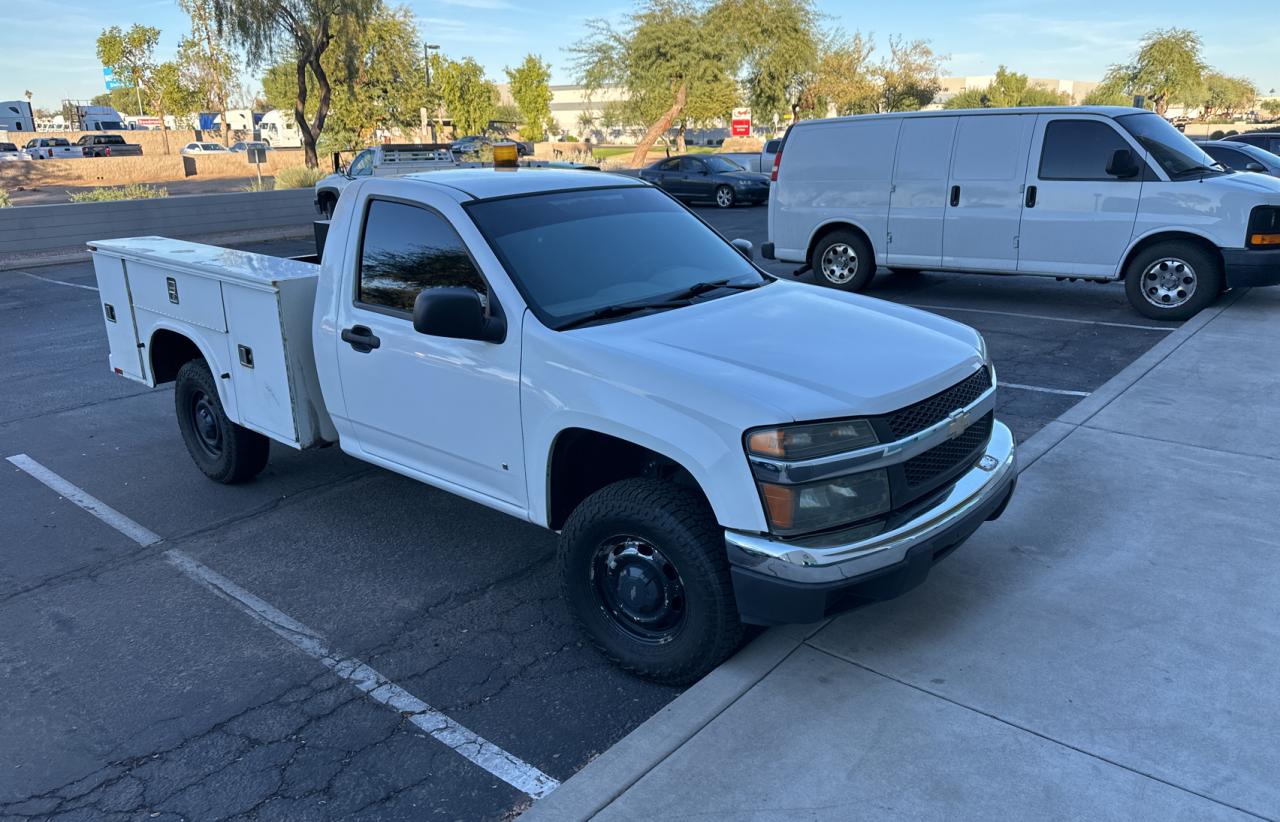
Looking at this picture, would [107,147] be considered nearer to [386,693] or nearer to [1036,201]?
[1036,201]

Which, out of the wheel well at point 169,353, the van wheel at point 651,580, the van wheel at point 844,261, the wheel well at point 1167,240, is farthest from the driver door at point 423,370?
the wheel well at point 1167,240

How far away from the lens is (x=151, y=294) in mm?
5652

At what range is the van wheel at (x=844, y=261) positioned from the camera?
37.1ft

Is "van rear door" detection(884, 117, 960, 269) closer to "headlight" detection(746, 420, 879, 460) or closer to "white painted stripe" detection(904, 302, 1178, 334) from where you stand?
"white painted stripe" detection(904, 302, 1178, 334)

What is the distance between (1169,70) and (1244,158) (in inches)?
1725

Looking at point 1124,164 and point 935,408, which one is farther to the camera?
point 1124,164

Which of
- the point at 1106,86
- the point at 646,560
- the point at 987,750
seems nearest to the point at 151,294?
the point at 646,560

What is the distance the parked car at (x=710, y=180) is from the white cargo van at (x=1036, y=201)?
1197 cm

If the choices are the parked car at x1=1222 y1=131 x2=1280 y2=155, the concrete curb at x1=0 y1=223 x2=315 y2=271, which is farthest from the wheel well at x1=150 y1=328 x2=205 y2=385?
the parked car at x1=1222 y1=131 x2=1280 y2=155

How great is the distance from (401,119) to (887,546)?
39805mm

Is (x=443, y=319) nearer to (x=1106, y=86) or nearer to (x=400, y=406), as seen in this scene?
(x=400, y=406)

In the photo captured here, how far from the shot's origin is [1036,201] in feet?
32.5

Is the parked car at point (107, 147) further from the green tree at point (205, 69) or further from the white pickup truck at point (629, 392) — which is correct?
the white pickup truck at point (629, 392)

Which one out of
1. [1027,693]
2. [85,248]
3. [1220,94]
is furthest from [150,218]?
[1220,94]
